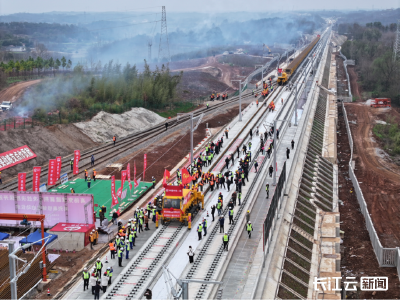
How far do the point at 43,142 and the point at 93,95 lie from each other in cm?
2280

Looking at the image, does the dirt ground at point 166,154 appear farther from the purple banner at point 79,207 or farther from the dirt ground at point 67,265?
the dirt ground at point 67,265

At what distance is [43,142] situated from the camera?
188ft

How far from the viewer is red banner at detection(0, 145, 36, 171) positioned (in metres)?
50.6

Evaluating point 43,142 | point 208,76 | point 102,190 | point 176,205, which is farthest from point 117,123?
point 208,76

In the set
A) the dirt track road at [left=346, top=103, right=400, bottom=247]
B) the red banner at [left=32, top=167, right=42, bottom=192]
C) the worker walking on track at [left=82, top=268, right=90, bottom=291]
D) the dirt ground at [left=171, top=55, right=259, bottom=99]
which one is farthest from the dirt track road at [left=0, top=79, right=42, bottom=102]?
the worker walking on track at [left=82, top=268, right=90, bottom=291]

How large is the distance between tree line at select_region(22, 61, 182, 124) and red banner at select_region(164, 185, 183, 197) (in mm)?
32463

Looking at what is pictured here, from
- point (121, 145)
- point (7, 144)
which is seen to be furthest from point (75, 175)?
point (121, 145)

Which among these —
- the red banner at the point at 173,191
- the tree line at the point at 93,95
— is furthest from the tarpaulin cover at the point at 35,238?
the tree line at the point at 93,95

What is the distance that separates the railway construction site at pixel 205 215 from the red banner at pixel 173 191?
156 mm

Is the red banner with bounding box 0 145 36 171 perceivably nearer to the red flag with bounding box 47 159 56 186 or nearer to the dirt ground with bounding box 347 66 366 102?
the red flag with bounding box 47 159 56 186

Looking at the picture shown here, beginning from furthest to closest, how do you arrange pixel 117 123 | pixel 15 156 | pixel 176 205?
pixel 117 123 < pixel 15 156 < pixel 176 205

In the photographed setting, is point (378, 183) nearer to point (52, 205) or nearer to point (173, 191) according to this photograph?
point (173, 191)

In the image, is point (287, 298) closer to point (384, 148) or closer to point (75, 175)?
point (75, 175)

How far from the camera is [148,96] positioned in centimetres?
8344
